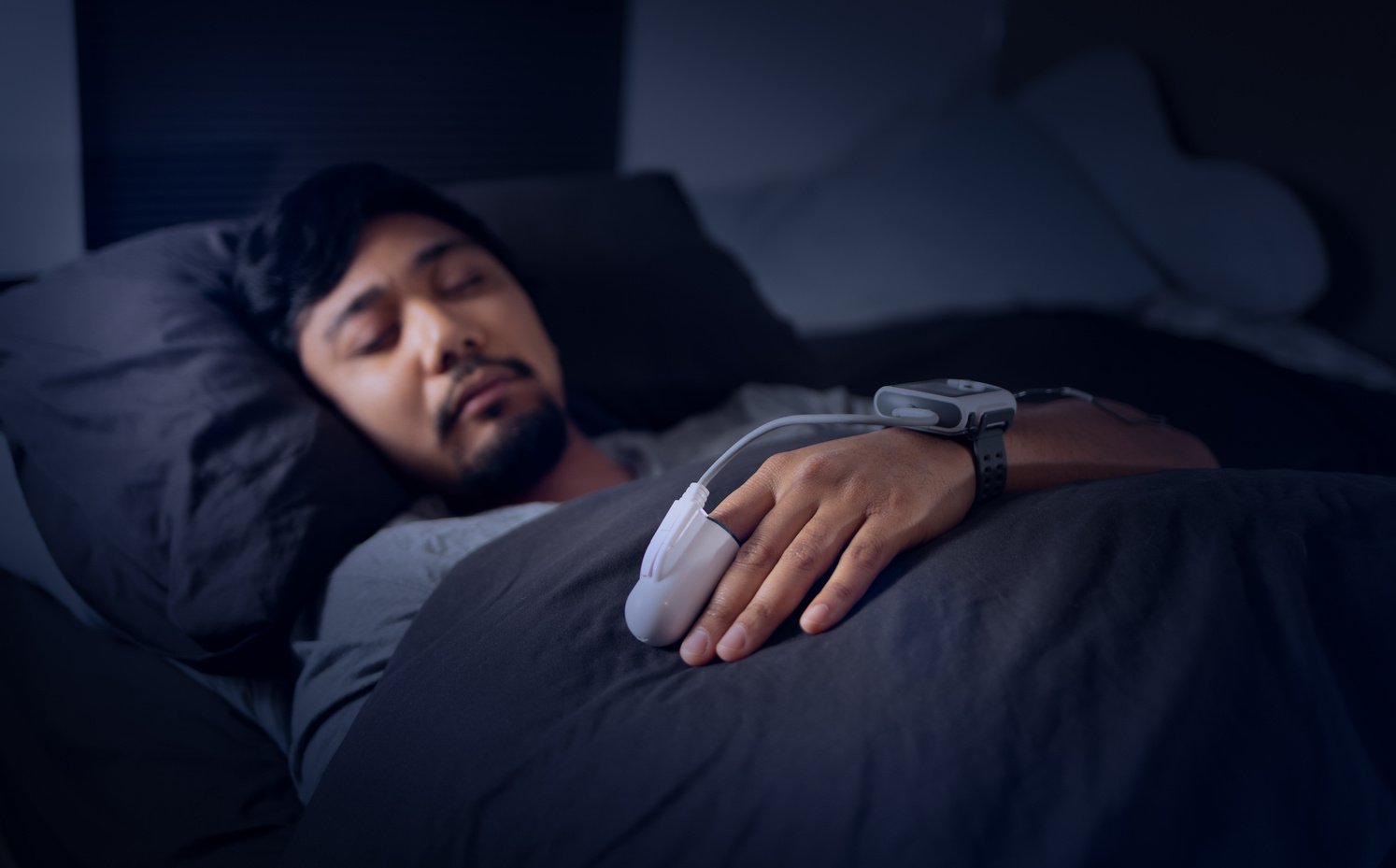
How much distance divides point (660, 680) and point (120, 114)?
55.4 inches

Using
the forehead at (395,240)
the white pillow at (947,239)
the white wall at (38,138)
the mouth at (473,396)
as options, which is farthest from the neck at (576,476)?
the white wall at (38,138)

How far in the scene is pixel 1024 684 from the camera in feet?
1.69

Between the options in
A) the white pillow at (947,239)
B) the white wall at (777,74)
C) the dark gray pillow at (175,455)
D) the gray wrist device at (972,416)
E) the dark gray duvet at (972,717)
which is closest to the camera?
the dark gray duvet at (972,717)

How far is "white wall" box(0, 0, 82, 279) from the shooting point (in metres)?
1.22

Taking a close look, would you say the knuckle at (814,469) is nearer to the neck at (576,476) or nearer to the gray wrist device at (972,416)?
the gray wrist device at (972,416)

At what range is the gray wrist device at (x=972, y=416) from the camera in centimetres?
70

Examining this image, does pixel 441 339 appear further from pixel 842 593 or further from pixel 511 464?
pixel 842 593

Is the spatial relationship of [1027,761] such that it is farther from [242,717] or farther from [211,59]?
[211,59]

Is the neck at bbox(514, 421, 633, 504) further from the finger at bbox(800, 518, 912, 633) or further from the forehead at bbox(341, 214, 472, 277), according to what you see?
the finger at bbox(800, 518, 912, 633)

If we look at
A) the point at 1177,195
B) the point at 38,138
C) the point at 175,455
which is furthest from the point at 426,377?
the point at 1177,195

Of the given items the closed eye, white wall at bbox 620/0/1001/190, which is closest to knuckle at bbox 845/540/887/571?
the closed eye

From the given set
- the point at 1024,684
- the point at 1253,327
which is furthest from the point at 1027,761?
the point at 1253,327

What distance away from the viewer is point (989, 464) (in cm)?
71

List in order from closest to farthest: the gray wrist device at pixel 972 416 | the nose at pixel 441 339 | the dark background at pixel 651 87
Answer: the gray wrist device at pixel 972 416
the nose at pixel 441 339
the dark background at pixel 651 87
